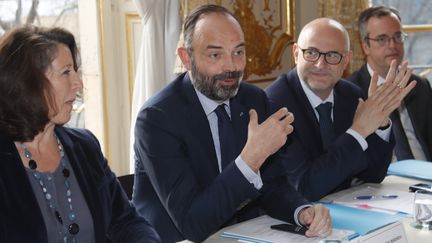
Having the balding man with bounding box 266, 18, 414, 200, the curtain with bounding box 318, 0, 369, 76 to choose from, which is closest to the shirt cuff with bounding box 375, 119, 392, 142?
the balding man with bounding box 266, 18, 414, 200

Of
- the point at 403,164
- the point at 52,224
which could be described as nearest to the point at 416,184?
the point at 403,164

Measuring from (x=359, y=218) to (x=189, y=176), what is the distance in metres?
0.60

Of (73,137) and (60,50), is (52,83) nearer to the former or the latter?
(60,50)

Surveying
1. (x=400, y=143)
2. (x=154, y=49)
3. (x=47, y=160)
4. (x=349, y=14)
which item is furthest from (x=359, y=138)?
(x=349, y=14)

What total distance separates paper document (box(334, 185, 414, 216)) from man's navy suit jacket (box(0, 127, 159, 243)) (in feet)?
2.61

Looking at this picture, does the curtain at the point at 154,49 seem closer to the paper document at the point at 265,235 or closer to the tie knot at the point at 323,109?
the tie knot at the point at 323,109

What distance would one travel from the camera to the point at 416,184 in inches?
104

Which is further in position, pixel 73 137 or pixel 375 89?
pixel 375 89

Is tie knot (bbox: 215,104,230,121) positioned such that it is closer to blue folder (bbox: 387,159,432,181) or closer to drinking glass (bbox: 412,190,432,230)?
drinking glass (bbox: 412,190,432,230)

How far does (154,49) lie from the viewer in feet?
12.9

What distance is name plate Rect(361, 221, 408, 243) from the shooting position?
1.73 meters

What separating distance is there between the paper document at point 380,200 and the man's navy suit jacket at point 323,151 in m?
0.09

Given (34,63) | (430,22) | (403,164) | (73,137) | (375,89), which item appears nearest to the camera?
(34,63)

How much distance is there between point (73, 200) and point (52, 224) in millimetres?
119
